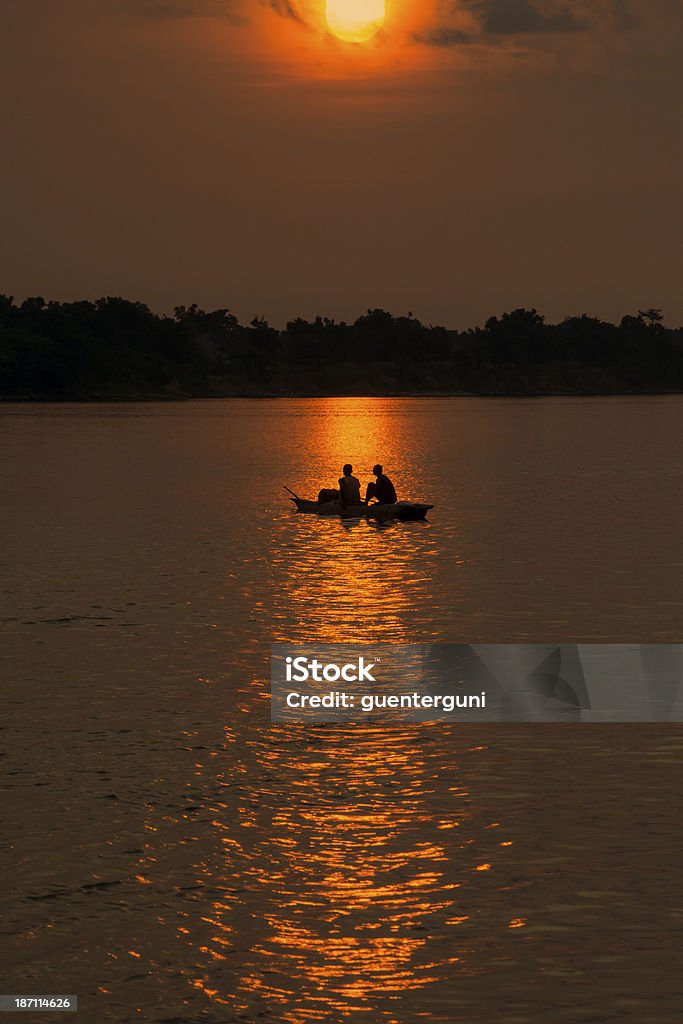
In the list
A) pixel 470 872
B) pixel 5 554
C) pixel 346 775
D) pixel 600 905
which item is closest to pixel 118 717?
pixel 346 775

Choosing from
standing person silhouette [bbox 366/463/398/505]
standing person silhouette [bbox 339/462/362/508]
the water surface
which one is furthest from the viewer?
standing person silhouette [bbox 339/462/362/508]

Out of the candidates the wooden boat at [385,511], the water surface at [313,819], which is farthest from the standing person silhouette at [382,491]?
the water surface at [313,819]

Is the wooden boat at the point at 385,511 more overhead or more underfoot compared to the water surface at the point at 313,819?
more overhead

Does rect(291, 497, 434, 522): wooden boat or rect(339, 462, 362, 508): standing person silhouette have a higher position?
rect(339, 462, 362, 508): standing person silhouette

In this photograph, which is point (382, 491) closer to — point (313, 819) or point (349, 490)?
point (349, 490)

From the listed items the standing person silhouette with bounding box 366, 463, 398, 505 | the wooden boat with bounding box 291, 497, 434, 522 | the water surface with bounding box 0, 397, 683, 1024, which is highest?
the standing person silhouette with bounding box 366, 463, 398, 505

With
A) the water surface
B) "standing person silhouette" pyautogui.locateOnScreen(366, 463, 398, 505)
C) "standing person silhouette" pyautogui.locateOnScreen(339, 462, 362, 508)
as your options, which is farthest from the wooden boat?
the water surface

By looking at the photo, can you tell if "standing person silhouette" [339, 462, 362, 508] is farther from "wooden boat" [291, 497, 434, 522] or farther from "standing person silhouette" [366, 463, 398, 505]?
"standing person silhouette" [366, 463, 398, 505]

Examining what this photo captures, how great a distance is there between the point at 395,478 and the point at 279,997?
8323 cm

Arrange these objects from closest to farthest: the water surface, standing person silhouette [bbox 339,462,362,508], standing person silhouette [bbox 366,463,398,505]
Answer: the water surface, standing person silhouette [bbox 366,463,398,505], standing person silhouette [bbox 339,462,362,508]

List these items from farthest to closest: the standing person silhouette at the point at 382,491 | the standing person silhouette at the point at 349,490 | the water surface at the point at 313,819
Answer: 1. the standing person silhouette at the point at 349,490
2. the standing person silhouette at the point at 382,491
3. the water surface at the point at 313,819

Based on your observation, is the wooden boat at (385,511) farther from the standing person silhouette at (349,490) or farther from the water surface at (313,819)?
the water surface at (313,819)

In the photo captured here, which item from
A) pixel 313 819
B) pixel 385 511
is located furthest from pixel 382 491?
pixel 313 819

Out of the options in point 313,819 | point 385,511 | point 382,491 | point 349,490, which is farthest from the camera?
point 349,490
